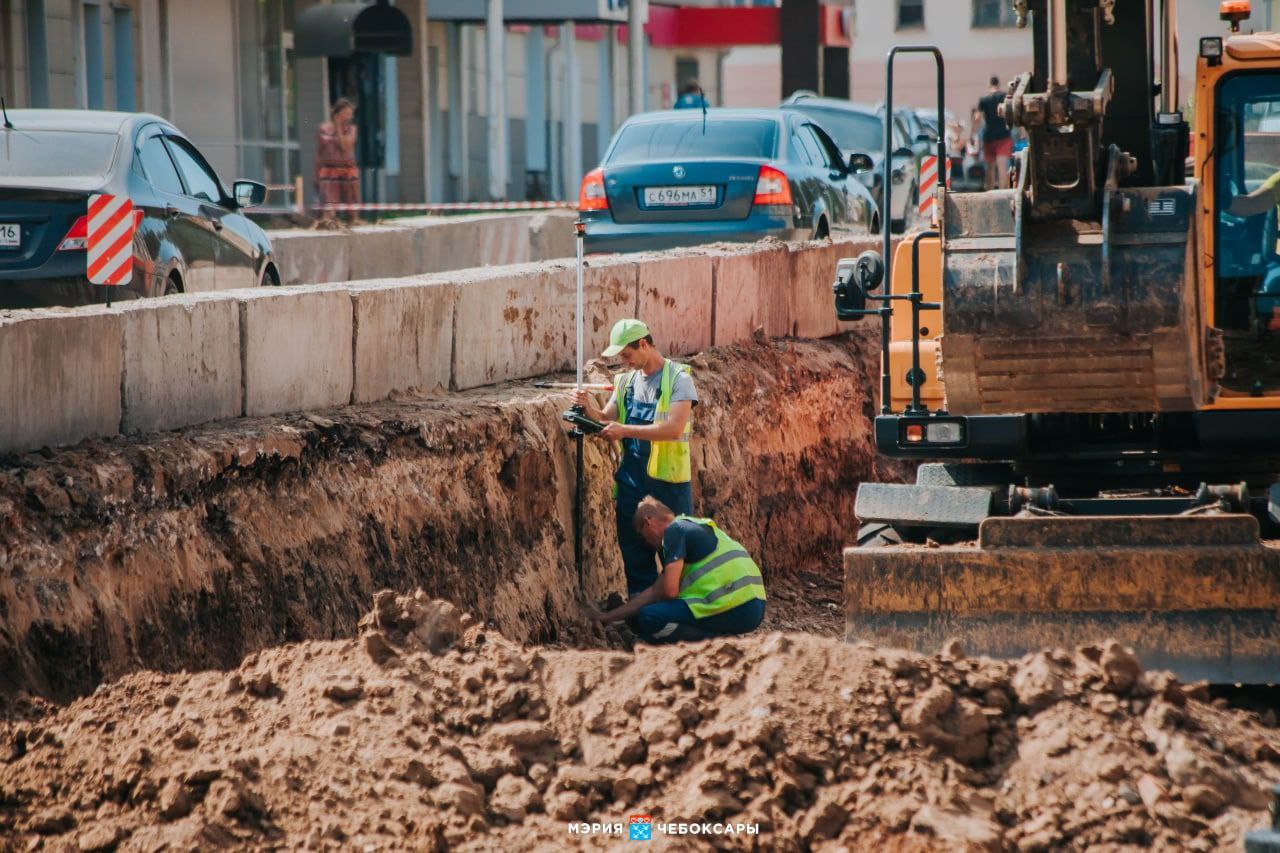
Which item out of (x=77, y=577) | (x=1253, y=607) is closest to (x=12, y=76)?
(x=77, y=577)

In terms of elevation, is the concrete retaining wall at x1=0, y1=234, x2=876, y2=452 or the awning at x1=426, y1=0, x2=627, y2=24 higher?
the awning at x1=426, y1=0, x2=627, y2=24

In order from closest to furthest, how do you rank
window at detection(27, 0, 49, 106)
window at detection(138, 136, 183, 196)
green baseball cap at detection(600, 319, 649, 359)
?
green baseball cap at detection(600, 319, 649, 359) < window at detection(138, 136, 183, 196) < window at detection(27, 0, 49, 106)

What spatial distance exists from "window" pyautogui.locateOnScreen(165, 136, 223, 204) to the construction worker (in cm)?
423

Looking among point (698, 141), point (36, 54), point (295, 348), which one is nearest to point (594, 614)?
point (295, 348)

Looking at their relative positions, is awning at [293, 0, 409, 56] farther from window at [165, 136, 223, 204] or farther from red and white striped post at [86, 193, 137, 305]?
red and white striped post at [86, 193, 137, 305]

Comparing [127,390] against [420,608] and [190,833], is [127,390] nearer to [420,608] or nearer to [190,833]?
[420,608]

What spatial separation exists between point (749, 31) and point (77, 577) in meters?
40.2

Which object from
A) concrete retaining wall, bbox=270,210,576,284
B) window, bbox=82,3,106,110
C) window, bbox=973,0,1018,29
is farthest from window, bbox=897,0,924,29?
window, bbox=82,3,106,110

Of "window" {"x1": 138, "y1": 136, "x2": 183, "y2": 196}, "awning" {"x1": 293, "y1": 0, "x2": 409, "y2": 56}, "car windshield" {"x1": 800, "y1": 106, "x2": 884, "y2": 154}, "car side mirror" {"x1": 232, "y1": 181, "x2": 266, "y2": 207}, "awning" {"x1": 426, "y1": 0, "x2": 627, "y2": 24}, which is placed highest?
"awning" {"x1": 426, "y1": 0, "x2": 627, "y2": 24}

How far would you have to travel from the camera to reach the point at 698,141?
17797mm

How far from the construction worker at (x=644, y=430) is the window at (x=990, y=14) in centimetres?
4427

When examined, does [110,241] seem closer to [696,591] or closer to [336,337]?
[336,337]

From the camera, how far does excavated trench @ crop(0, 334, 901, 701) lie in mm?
7402

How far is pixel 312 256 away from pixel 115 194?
6285 millimetres
